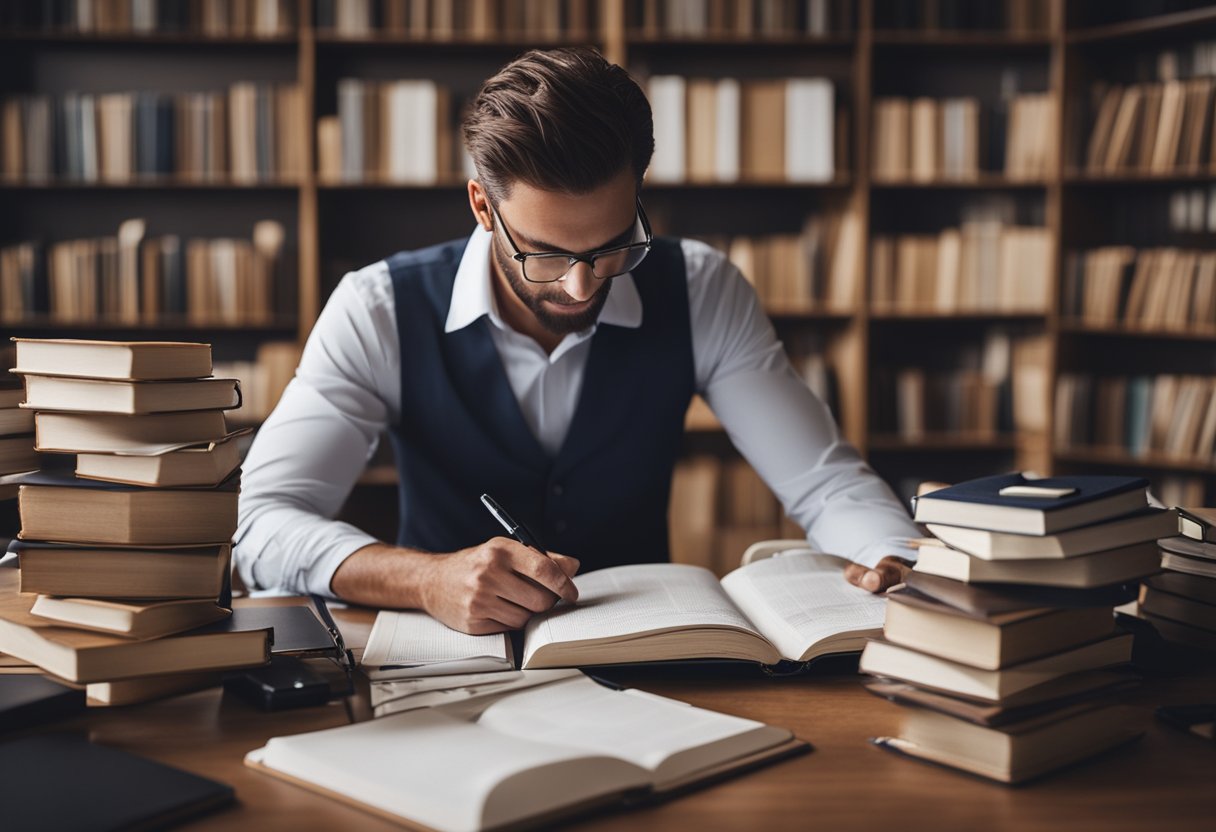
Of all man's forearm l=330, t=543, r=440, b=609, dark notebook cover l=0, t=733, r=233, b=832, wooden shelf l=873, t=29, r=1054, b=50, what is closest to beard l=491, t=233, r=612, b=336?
man's forearm l=330, t=543, r=440, b=609

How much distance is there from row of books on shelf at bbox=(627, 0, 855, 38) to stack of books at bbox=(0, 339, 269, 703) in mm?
2763

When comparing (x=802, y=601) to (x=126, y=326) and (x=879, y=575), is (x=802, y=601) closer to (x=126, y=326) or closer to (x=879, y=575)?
(x=879, y=575)

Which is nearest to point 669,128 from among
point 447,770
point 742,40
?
point 742,40

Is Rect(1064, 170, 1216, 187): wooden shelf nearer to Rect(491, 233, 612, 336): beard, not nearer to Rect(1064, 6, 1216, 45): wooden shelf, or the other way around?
Rect(1064, 6, 1216, 45): wooden shelf

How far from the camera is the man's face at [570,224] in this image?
1.42 meters

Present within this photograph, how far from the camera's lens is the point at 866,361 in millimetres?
3584

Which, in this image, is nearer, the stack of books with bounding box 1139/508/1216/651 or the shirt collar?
the stack of books with bounding box 1139/508/1216/651

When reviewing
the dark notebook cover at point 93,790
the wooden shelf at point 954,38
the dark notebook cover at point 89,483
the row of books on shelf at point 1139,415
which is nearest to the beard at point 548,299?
the dark notebook cover at point 89,483

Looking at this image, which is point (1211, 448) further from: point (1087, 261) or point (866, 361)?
point (866, 361)

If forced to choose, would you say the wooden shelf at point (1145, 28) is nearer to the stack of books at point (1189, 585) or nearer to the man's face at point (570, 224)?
the man's face at point (570, 224)

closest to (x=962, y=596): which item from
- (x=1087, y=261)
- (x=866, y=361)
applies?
(x=866, y=361)

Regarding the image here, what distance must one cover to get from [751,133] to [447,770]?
3013mm

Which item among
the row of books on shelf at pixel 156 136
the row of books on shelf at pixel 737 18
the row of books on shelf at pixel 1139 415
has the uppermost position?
the row of books on shelf at pixel 737 18

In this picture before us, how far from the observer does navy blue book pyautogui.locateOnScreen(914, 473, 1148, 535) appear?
83 cm
